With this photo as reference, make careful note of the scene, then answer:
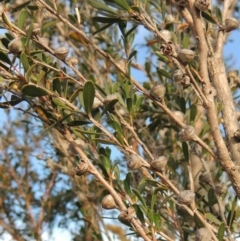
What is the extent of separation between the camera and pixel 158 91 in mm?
877

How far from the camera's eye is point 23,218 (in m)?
2.41

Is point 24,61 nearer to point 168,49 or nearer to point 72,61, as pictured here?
point 72,61

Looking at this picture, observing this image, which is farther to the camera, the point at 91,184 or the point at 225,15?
the point at 91,184

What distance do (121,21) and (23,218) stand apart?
168 centimetres

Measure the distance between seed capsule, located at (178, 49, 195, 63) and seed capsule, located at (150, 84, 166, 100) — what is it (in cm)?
8

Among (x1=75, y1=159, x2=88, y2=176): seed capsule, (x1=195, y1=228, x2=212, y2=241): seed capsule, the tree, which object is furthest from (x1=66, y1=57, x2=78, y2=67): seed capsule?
(x1=195, y1=228, x2=212, y2=241): seed capsule

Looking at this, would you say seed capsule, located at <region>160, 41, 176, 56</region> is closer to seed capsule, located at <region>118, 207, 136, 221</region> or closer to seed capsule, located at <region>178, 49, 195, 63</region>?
seed capsule, located at <region>178, 49, 195, 63</region>

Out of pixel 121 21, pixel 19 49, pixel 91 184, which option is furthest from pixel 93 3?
pixel 91 184

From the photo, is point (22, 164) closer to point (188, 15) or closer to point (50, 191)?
point (50, 191)

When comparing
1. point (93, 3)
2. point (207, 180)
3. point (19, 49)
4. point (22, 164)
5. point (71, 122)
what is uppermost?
point (22, 164)

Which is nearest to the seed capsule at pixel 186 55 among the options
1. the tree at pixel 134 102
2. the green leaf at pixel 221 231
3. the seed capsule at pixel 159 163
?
the tree at pixel 134 102

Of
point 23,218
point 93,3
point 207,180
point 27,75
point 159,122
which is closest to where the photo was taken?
point 27,75

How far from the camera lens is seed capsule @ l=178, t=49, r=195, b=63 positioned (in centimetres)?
79

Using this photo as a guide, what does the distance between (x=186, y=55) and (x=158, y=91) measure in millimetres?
109
